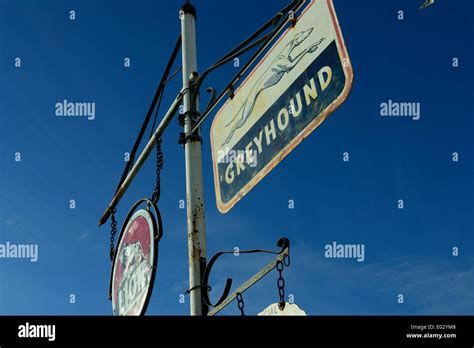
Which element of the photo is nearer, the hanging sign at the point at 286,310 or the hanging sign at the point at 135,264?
the hanging sign at the point at 286,310

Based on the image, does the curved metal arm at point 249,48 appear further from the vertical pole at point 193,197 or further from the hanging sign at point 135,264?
the hanging sign at point 135,264

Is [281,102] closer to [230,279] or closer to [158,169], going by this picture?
[230,279]

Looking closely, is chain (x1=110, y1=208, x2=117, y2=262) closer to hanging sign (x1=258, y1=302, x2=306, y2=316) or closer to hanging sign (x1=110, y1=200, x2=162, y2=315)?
hanging sign (x1=110, y1=200, x2=162, y2=315)

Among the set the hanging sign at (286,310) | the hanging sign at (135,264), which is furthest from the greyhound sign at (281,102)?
the hanging sign at (135,264)

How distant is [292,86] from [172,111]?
8.00 ft

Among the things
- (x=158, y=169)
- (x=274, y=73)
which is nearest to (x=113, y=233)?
(x=158, y=169)

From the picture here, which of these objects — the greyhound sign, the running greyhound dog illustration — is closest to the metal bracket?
the greyhound sign

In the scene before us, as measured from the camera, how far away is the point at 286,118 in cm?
402

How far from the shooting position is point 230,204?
4.61 meters

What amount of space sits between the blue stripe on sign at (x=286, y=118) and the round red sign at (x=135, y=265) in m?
1.28

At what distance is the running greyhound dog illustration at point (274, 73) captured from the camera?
3979 millimetres

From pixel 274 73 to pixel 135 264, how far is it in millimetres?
2697
